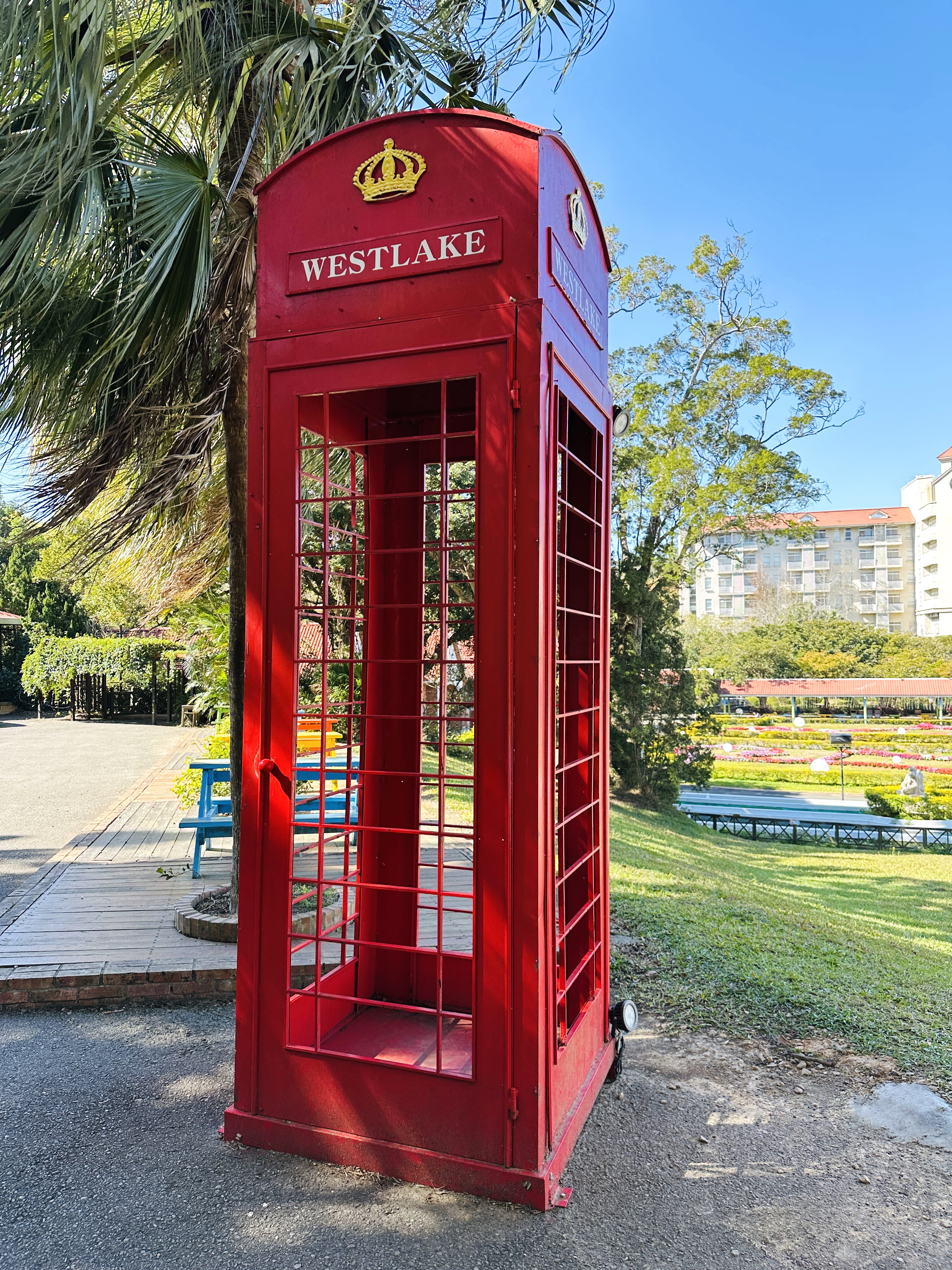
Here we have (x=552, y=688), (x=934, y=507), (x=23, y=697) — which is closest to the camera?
(x=552, y=688)

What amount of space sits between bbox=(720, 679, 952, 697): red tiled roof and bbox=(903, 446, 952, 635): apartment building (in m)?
35.6

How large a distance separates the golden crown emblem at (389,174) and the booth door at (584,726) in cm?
101

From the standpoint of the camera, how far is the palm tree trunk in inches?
223

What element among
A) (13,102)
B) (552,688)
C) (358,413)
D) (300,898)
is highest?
(13,102)

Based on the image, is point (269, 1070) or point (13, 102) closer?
point (269, 1070)

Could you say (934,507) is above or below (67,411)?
above

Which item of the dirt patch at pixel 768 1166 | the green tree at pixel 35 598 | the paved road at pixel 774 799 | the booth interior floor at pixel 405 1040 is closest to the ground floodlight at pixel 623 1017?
the dirt patch at pixel 768 1166

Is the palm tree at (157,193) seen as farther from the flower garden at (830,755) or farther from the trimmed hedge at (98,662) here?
the flower garden at (830,755)

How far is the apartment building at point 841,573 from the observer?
9181 cm

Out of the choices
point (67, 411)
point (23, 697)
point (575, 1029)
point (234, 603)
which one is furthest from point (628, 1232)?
point (23, 697)

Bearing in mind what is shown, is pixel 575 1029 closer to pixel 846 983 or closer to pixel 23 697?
pixel 846 983

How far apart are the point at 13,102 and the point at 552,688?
14.0 ft

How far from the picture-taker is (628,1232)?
8.91ft

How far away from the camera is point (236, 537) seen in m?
5.70
